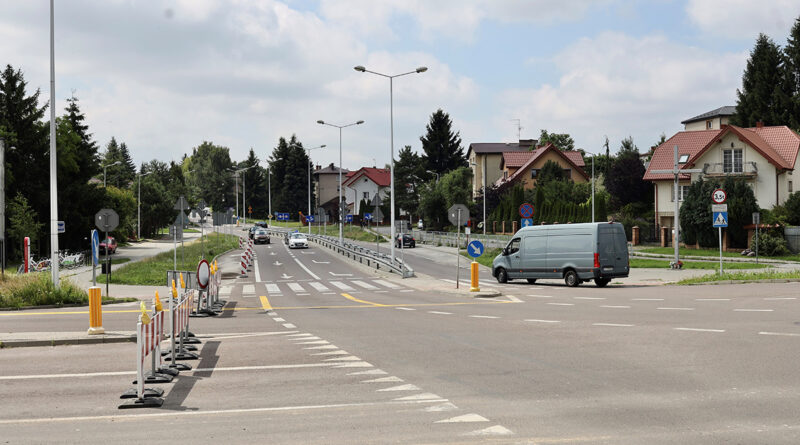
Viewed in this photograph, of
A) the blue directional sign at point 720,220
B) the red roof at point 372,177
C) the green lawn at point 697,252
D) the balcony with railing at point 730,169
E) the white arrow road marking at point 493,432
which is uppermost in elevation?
the red roof at point 372,177

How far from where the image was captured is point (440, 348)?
12.5 meters

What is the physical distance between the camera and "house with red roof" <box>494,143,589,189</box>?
87.4 m

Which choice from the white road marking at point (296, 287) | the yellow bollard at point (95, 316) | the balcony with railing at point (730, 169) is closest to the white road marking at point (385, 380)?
the yellow bollard at point (95, 316)

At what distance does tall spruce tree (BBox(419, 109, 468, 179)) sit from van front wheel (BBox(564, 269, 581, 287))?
9156 cm

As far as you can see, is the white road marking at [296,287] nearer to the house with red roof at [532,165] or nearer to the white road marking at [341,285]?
the white road marking at [341,285]

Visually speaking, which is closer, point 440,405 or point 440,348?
point 440,405

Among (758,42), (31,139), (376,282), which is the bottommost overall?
(376,282)

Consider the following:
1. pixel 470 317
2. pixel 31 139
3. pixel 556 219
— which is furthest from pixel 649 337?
pixel 556 219

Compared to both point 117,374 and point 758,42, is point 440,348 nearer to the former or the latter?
point 117,374

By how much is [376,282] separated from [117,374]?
2348cm

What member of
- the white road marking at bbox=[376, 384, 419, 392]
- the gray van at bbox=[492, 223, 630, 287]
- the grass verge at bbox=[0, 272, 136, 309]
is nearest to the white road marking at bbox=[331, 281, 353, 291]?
the gray van at bbox=[492, 223, 630, 287]

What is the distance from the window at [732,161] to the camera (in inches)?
2405

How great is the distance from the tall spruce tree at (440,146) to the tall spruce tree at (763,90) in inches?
1828

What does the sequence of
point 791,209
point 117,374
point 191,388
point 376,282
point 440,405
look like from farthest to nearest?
point 791,209 → point 376,282 → point 117,374 → point 191,388 → point 440,405
